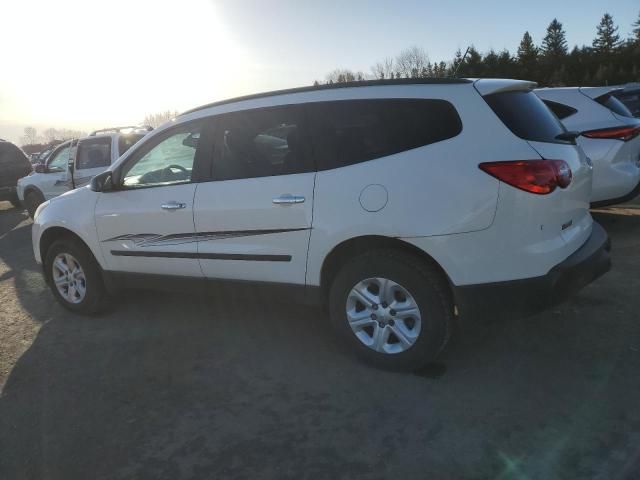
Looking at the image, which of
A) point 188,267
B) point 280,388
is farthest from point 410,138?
point 188,267

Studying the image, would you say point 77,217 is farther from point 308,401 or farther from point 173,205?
point 308,401

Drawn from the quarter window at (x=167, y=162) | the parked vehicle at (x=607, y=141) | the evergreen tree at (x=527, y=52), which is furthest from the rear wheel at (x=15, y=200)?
the evergreen tree at (x=527, y=52)

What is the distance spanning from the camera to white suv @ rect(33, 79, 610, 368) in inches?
122

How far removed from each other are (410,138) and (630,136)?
4.03 meters

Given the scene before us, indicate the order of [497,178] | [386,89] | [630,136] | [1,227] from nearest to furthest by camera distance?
[497,178] → [386,89] → [630,136] → [1,227]

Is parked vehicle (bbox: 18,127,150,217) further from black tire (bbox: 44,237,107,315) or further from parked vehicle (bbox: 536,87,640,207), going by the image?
parked vehicle (bbox: 536,87,640,207)

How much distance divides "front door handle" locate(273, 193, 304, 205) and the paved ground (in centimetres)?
108

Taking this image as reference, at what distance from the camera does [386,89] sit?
3543mm

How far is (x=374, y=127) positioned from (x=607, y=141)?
152 inches

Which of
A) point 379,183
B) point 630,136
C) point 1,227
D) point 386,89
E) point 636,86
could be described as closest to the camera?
point 379,183

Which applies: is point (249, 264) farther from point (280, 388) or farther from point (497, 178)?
point (497, 178)

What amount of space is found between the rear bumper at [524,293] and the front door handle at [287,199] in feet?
3.80

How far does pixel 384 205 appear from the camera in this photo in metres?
3.30

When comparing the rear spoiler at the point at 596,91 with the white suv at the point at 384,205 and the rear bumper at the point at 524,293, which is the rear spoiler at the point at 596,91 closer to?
the white suv at the point at 384,205
